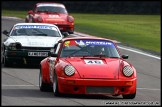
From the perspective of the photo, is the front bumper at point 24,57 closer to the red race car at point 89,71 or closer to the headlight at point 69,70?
the red race car at point 89,71

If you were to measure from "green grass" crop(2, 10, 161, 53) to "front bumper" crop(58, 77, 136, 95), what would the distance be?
11.9 metres

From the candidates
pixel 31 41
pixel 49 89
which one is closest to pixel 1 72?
pixel 31 41

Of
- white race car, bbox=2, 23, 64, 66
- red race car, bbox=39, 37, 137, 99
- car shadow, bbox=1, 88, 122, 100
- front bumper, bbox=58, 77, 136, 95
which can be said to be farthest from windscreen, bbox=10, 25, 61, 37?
front bumper, bbox=58, 77, 136, 95

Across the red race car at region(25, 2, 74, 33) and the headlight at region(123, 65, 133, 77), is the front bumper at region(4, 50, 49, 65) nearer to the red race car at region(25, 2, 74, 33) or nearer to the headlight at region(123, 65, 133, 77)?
the headlight at region(123, 65, 133, 77)

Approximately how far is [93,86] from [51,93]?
136 cm

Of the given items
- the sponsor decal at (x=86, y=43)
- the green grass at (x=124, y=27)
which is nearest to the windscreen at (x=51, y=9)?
the green grass at (x=124, y=27)

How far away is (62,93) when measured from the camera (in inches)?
504

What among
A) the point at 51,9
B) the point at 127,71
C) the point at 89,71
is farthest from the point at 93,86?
the point at 51,9

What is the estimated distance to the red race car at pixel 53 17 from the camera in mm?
30281

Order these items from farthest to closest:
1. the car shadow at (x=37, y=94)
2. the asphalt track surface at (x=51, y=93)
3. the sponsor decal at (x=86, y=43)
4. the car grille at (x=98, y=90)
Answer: the sponsor decal at (x=86, y=43)
the car shadow at (x=37, y=94)
the car grille at (x=98, y=90)
the asphalt track surface at (x=51, y=93)

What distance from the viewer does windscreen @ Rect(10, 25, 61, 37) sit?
2038 centimetres

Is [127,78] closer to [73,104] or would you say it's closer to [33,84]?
[73,104]

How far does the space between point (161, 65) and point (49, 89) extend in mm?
7295

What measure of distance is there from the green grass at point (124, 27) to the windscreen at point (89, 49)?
34.7 ft
